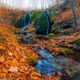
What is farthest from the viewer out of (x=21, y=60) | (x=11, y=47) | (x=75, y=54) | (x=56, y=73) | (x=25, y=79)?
(x=75, y=54)

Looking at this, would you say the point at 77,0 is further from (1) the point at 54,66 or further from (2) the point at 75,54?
(1) the point at 54,66

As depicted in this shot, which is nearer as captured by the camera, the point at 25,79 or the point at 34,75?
the point at 25,79

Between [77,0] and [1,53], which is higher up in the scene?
[77,0]

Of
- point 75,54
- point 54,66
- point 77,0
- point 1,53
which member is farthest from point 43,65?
point 77,0

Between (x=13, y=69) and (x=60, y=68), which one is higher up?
(x=13, y=69)

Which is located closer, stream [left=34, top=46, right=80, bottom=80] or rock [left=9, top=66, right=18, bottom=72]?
rock [left=9, top=66, right=18, bottom=72]

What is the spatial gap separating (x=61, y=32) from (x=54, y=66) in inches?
592

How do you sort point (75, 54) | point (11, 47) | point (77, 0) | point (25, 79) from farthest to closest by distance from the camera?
point (77, 0), point (75, 54), point (11, 47), point (25, 79)

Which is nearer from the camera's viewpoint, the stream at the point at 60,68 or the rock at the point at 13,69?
the rock at the point at 13,69

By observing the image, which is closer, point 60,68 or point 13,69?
point 13,69

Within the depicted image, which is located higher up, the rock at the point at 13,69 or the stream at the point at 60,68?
the rock at the point at 13,69

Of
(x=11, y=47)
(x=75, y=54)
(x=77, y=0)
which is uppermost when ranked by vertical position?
(x=77, y=0)

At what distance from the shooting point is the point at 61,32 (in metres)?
25.3

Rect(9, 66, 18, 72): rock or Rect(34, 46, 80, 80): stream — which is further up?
Rect(9, 66, 18, 72): rock
